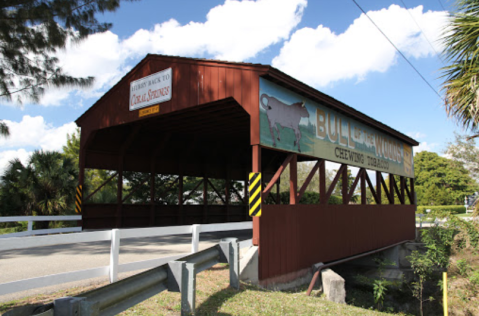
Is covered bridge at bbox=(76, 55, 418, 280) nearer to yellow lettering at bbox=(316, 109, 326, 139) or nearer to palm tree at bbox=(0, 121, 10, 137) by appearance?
yellow lettering at bbox=(316, 109, 326, 139)

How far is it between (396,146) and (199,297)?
47.8ft

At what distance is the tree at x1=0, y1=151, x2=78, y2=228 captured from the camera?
13.8m

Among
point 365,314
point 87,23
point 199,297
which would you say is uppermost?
point 87,23

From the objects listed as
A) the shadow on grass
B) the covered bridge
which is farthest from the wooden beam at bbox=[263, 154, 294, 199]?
the shadow on grass

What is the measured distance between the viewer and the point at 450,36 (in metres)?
9.41

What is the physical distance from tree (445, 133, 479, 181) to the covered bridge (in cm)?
1429

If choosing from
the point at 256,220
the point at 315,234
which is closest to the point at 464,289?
the point at 315,234

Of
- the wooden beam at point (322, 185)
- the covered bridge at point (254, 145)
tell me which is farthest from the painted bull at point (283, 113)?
the wooden beam at point (322, 185)

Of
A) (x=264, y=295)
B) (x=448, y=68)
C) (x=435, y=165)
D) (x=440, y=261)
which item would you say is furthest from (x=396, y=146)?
(x=435, y=165)

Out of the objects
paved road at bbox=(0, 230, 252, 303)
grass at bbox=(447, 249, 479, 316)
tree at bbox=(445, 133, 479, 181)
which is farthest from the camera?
tree at bbox=(445, 133, 479, 181)

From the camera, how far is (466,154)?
30.8 m

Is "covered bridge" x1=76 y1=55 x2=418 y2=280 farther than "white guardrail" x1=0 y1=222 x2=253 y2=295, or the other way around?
"covered bridge" x1=76 y1=55 x2=418 y2=280

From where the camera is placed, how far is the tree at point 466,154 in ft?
97.7

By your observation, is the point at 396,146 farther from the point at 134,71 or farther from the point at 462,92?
the point at 134,71
